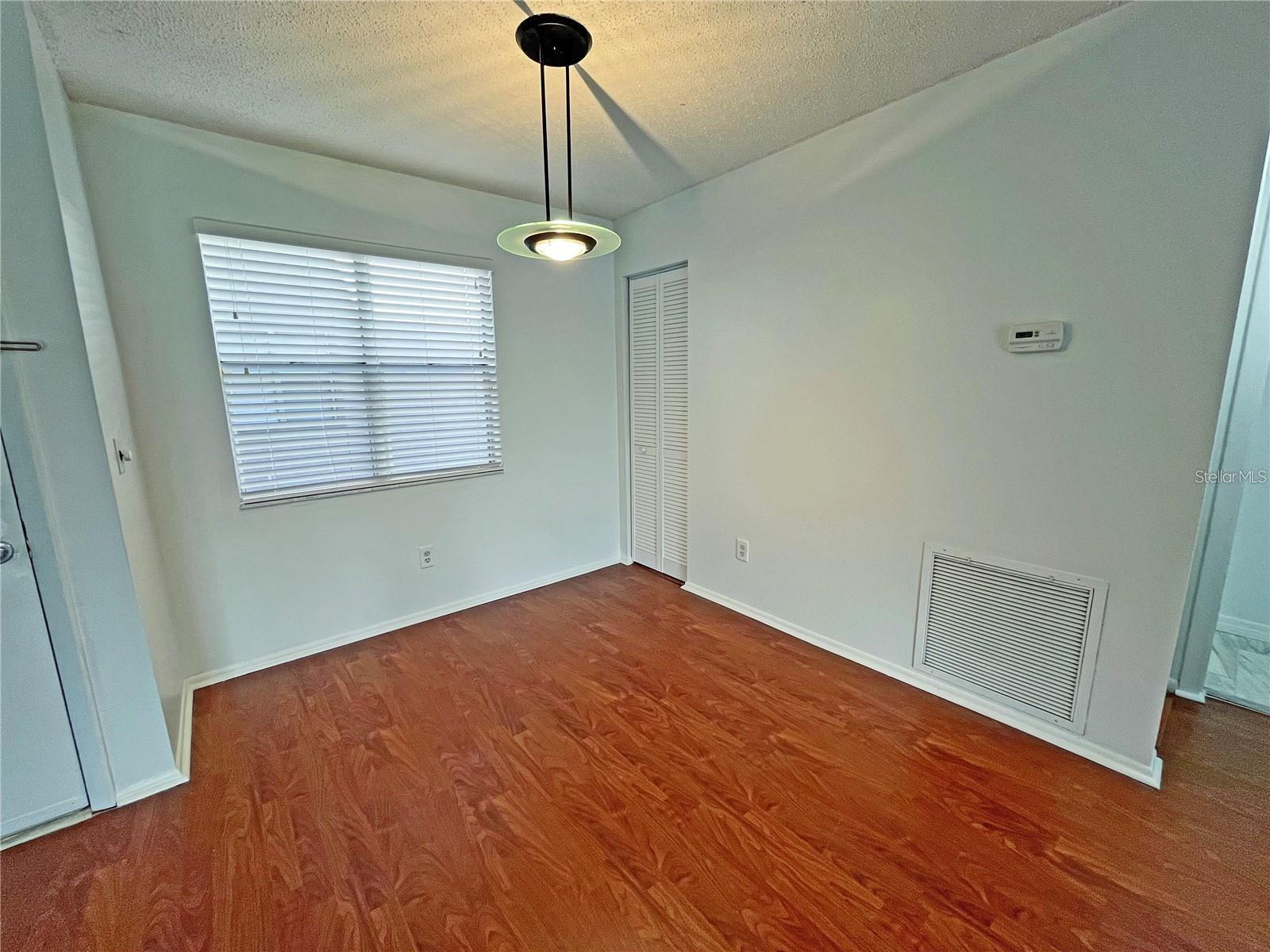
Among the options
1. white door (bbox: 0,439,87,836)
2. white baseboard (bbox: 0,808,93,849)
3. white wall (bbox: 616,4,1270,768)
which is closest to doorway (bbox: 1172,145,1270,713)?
white wall (bbox: 616,4,1270,768)

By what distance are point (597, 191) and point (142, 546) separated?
9.13ft

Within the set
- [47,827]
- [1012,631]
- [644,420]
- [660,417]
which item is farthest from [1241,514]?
[47,827]

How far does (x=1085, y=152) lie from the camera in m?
1.65

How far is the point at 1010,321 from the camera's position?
6.11 ft

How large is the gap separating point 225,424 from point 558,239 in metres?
1.87

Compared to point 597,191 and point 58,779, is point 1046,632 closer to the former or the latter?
point 597,191

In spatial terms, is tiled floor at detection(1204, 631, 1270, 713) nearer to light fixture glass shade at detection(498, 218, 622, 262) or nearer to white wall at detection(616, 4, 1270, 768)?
white wall at detection(616, 4, 1270, 768)

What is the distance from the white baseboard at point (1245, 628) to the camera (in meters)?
2.49

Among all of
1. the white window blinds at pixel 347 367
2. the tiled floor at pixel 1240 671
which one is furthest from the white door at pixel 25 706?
the tiled floor at pixel 1240 671

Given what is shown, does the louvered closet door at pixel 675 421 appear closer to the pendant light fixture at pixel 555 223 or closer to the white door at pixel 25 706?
the pendant light fixture at pixel 555 223

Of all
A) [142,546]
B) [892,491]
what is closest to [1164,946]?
[892,491]

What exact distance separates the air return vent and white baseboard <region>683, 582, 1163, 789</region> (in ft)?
0.13

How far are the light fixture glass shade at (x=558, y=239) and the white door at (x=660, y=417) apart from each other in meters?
1.56

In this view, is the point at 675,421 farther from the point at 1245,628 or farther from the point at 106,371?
the point at 1245,628
